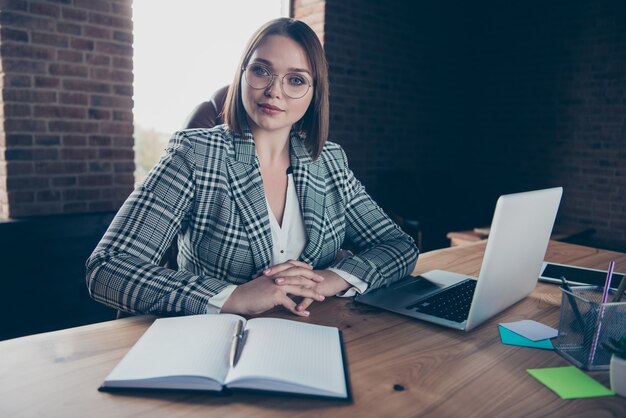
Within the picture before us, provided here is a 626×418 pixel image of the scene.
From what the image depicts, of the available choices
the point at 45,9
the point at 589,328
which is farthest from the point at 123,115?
the point at 589,328

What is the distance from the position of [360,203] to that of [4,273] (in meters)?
1.87

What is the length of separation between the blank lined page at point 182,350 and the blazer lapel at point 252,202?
0.37m

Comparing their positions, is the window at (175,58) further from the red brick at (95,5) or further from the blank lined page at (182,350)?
the blank lined page at (182,350)

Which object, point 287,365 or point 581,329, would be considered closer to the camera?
point 287,365

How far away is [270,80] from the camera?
140 centimetres

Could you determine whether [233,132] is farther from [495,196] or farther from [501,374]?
[495,196]

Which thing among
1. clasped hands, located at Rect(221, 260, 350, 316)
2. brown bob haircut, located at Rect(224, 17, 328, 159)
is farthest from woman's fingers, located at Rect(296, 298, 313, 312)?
brown bob haircut, located at Rect(224, 17, 328, 159)

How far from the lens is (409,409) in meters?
0.73

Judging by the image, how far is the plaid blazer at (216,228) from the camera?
1.10m

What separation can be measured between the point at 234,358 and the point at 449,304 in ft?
1.89

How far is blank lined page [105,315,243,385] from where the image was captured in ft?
2.49

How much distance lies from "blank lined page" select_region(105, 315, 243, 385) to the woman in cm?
11

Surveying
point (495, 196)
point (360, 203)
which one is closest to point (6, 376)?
point (360, 203)

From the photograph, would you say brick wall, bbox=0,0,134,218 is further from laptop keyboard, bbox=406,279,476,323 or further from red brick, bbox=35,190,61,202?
laptop keyboard, bbox=406,279,476,323
